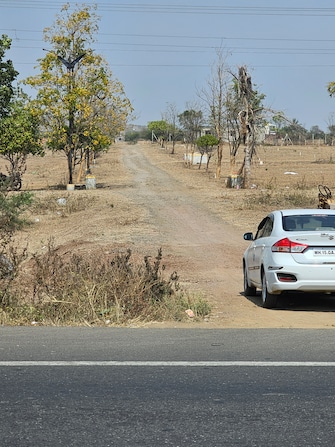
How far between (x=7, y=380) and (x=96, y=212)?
26030 mm

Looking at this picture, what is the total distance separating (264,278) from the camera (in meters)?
12.3

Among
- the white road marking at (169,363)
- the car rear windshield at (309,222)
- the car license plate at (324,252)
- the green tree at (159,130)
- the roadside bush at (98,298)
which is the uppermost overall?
the car rear windshield at (309,222)

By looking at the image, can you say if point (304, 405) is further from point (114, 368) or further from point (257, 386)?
point (114, 368)

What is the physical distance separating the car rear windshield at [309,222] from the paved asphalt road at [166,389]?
132 inches

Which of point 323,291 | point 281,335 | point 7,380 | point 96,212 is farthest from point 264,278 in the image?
point 96,212

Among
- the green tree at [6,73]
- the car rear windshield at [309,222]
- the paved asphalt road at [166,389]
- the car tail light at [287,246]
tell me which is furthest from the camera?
the green tree at [6,73]

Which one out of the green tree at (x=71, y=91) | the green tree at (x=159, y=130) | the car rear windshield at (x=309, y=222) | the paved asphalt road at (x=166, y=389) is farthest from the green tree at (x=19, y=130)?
the green tree at (x=159, y=130)

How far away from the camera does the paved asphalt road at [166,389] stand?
16.8 feet

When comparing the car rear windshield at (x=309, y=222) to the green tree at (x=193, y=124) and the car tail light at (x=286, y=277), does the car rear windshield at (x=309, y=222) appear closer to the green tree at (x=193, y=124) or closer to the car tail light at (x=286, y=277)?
the car tail light at (x=286, y=277)

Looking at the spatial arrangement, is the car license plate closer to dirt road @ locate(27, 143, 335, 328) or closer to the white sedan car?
the white sedan car

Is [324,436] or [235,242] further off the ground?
[324,436]

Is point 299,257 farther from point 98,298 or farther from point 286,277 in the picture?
point 98,298

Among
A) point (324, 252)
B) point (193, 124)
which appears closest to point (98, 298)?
point (324, 252)

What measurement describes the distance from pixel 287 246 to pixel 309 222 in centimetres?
86
